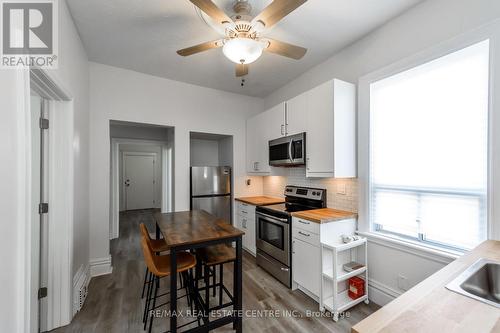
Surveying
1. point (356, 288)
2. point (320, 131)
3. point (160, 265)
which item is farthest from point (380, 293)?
point (160, 265)

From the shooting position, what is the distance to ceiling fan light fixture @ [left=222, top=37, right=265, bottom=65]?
5.31 ft

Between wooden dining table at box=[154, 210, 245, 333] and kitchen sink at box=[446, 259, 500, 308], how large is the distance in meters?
1.39

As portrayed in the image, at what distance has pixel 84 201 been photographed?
8.29 ft

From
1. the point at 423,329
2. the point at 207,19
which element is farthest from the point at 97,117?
the point at 423,329

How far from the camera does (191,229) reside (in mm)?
1948

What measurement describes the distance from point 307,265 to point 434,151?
1598mm

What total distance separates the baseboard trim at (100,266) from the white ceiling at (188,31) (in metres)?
2.68

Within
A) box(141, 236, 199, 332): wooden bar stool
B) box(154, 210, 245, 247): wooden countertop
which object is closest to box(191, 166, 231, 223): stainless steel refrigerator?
Answer: box(154, 210, 245, 247): wooden countertop

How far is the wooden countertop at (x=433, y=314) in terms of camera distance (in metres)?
0.68

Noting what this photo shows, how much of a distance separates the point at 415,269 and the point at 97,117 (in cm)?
406

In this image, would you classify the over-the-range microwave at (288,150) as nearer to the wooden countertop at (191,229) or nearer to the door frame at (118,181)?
the wooden countertop at (191,229)

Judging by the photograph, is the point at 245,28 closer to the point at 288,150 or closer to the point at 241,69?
the point at 241,69

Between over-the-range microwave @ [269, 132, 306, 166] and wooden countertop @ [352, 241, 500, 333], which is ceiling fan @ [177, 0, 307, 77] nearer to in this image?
over-the-range microwave @ [269, 132, 306, 166]

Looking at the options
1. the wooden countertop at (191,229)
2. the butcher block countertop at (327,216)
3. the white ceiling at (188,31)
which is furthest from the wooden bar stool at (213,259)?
the white ceiling at (188,31)
